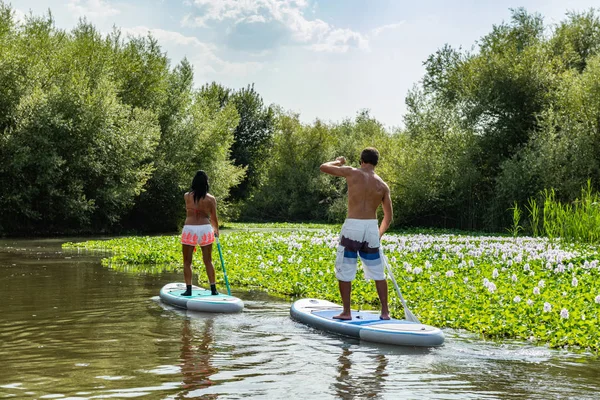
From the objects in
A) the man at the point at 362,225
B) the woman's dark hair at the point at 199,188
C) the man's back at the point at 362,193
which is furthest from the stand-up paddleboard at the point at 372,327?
the woman's dark hair at the point at 199,188

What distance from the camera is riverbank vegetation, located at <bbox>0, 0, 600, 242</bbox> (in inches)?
1345

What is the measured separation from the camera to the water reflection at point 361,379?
6.39 m

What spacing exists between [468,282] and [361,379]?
245 inches

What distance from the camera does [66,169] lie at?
3525cm

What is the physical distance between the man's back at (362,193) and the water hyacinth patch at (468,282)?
212 cm

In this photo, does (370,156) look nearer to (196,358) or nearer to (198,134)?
(196,358)

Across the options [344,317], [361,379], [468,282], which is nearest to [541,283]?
[468,282]

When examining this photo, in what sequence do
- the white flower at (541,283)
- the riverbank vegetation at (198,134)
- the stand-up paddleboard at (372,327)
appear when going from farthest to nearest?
1. the riverbank vegetation at (198,134)
2. the white flower at (541,283)
3. the stand-up paddleboard at (372,327)

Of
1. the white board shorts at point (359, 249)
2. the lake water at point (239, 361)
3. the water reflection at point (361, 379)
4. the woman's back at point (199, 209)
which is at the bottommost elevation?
the water reflection at point (361, 379)

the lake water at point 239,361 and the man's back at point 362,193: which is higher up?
the man's back at point 362,193

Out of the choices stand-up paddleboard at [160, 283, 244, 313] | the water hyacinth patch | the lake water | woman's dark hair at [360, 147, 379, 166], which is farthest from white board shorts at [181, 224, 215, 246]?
woman's dark hair at [360, 147, 379, 166]

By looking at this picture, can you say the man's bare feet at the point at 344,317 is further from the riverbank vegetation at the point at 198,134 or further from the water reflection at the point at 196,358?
the riverbank vegetation at the point at 198,134

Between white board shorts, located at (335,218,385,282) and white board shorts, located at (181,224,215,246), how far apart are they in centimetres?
311

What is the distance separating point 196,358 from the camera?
7.79m
